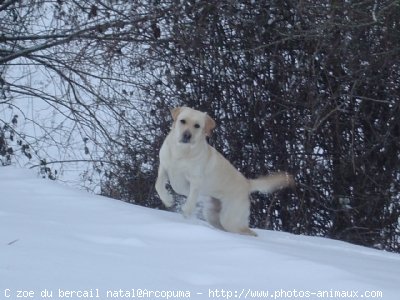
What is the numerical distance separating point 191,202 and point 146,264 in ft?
10.0

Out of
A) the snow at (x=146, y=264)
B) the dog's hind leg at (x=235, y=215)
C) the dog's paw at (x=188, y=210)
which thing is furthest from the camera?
the dog's hind leg at (x=235, y=215)

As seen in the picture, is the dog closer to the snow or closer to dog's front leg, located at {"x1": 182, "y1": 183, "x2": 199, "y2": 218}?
dog's front leg, located at {"x1": 182, "y1": 183, "x2": 199, "y2": 218}

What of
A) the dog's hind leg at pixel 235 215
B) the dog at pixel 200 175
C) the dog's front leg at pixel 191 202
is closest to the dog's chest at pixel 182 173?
the dog at pixel 200 175

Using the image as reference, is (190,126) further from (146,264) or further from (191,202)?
(146,264)

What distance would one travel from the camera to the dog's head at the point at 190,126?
6922mm

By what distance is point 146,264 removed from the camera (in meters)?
3.86

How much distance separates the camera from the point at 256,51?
988cm

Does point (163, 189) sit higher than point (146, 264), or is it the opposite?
point (163, 189)

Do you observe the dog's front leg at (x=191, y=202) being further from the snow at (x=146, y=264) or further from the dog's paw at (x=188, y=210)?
the snow at (x=146, y=264)

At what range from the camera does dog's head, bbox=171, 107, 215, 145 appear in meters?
6.92

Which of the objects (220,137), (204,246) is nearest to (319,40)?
(220,137)

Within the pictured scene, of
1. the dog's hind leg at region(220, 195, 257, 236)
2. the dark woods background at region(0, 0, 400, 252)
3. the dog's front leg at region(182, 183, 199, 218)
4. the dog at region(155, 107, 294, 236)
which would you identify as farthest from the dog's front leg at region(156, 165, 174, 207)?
the dark woods background at region(0, 0, 400, 252)

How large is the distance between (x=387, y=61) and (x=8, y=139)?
19.4 feet

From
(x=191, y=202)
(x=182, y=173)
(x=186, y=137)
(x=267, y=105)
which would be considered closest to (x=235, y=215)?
(x=191, y=202)
